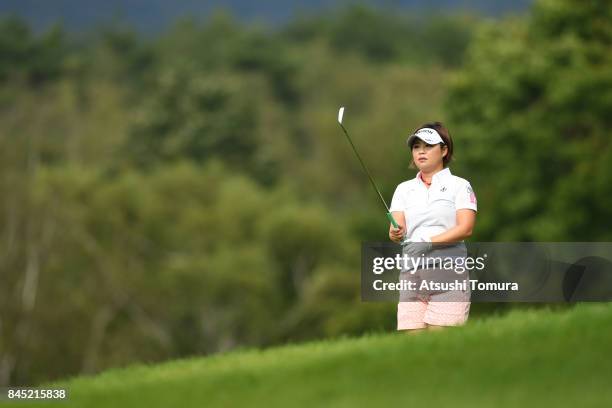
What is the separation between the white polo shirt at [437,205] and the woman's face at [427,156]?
126 mm

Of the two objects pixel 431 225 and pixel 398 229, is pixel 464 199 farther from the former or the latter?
pixel 398 229

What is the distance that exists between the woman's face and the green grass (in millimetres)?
1339

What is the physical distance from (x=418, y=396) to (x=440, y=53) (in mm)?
170232

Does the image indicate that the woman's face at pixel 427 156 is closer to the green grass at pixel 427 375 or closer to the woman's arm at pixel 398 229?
the woman's arm at pixel 398 229

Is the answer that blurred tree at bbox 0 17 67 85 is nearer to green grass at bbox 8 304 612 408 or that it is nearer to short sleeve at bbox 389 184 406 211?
green grass at bbox 8 304 612 408

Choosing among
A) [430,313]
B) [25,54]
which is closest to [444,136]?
[430,313]

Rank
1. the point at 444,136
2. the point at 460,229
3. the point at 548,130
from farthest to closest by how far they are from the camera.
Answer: the point at 548,130
the point at 444,136
the point at 460,229

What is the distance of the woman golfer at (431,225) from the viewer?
387 inches

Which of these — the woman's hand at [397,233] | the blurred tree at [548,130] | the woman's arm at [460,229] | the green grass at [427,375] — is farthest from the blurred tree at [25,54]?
the woman's arm at [460,229]

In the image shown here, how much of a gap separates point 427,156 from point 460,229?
761 mm

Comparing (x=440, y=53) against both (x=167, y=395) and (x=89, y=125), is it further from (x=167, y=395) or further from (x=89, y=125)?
(x=167, y=395)

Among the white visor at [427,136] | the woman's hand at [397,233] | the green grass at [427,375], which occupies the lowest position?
the green grass at [427,375]

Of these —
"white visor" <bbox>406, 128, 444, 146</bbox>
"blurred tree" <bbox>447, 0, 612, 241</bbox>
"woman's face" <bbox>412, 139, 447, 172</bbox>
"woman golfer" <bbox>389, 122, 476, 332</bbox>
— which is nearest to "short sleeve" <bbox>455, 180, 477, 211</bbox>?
"woman golfer" <bbox>389, 122, 476, 332</bbox>

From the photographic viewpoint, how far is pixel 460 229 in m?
9.77
